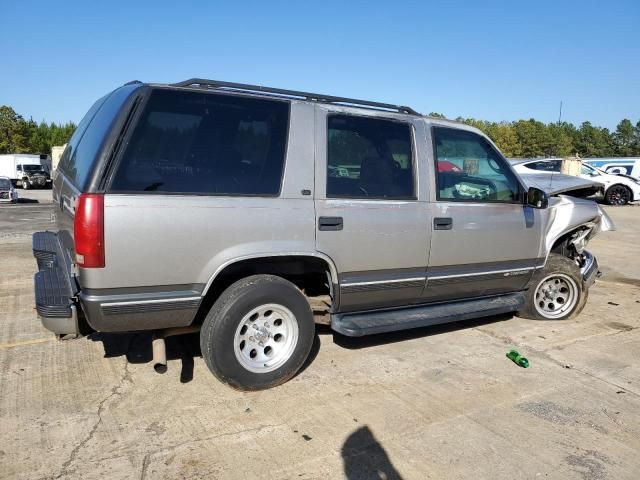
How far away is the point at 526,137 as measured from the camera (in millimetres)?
71250

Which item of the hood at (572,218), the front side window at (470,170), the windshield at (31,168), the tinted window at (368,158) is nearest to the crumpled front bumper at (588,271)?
the hood at (572,218)

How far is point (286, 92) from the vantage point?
3.91m

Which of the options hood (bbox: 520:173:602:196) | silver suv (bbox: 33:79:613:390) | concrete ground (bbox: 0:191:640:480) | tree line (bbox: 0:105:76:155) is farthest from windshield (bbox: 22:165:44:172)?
hood (bbox: 520:173:602:196)

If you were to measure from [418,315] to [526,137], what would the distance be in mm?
73379

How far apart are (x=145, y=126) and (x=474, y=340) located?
11.2 ft

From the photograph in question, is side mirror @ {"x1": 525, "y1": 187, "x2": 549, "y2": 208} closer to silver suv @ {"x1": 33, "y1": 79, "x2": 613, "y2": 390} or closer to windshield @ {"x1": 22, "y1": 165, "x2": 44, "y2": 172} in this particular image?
silver suv @ {"x1": 33, "y1": 79, "x2": 613, "y2": 390}

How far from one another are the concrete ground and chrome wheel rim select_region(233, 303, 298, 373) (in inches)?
8.9

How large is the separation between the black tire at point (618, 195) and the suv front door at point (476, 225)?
1818cm

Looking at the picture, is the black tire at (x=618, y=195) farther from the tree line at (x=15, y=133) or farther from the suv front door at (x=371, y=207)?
the tree line at (x=15, y=133)

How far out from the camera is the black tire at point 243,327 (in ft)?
11.5

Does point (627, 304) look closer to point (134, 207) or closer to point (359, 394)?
point (359, 394)

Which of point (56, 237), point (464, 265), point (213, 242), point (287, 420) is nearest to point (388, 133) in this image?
point (464, 265)

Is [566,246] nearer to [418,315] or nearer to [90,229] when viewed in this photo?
[418,315]

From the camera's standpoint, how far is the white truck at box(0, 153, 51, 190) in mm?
37562
